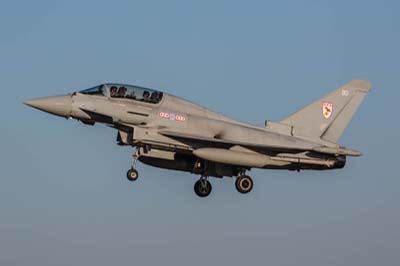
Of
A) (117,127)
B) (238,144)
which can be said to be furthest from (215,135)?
(117,127)

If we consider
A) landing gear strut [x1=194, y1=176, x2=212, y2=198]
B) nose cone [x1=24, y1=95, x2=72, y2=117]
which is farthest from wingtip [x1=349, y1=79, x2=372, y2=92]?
nose cone [x1=24, y1=95, x2=72, y2=117]

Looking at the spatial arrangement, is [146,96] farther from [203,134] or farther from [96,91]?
[203,134]

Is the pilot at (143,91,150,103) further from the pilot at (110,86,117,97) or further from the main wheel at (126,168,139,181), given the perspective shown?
the main wheel at (126,168,139,181)

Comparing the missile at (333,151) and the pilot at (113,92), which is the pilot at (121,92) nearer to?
the pilot at (113,92)

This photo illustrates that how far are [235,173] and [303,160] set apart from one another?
8.03ft

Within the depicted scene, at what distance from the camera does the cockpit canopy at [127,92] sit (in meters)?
39.4

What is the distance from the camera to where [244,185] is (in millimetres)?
40812

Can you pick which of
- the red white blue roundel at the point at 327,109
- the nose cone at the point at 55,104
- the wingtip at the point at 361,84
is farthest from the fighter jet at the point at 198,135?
the wingtip at the point at 361,84

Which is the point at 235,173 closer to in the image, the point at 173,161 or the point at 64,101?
the point at 173,161

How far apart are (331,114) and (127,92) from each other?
803 cm

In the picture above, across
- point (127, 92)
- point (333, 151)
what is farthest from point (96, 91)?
point (333, 151)

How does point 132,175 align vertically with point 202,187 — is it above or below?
below

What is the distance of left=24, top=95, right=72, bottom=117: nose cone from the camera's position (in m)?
38.8

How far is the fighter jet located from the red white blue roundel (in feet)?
0.87
